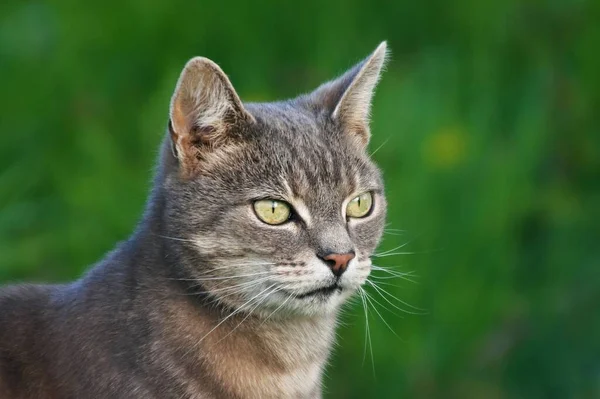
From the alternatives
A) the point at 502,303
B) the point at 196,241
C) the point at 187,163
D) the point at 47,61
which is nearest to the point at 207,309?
the point at 196,241

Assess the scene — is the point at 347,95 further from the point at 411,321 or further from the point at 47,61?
the point at 47,61

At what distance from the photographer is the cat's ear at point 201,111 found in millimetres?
3068

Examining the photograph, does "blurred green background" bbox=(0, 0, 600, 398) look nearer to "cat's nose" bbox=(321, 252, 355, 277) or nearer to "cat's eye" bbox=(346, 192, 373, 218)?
"cat's eye" bbox=(346, 192, 373, 218)

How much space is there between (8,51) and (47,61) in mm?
225

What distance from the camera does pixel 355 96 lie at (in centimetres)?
348

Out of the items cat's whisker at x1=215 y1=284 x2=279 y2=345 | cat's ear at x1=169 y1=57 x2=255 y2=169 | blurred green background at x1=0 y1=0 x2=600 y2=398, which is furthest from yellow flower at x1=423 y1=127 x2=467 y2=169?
cat's whisker at x1=215 y1=284 x2=279 y2=345

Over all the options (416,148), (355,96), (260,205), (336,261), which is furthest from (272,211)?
(416,148)

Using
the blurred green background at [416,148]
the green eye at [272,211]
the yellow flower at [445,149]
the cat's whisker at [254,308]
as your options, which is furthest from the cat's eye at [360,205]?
the yellow flower at [445,149]

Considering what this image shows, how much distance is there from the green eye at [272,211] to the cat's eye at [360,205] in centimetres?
21

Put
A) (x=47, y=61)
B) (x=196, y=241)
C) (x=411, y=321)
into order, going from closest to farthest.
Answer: (x=196, y=241) < (x=411, y=321) < (x=47, y=61)

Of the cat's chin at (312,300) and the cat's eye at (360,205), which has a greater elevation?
the cat's eye at (360,205)

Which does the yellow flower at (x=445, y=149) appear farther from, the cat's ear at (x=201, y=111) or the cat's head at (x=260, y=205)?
the cat's ear at (x=201, y=111)

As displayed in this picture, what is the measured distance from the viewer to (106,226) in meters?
5.27

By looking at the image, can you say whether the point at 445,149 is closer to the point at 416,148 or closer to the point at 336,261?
the point at 416,148
